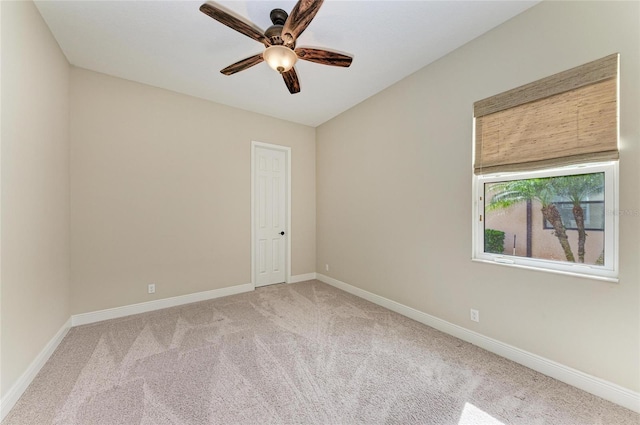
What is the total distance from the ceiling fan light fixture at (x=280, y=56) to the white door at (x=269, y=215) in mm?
2230

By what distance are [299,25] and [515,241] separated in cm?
249

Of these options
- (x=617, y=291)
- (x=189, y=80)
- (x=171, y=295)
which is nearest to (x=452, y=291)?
(x=617, y=291)

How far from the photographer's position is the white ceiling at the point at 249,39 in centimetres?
197

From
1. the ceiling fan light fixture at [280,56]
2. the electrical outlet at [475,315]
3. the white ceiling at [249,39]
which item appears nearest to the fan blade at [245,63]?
the ceiling fan light fixture at [280,56]

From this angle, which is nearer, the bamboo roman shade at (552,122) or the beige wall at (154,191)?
the bamboo roman shade at (552,122)

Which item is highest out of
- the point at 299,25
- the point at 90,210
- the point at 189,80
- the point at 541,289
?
the point at 189,80

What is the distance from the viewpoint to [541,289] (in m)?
1.92

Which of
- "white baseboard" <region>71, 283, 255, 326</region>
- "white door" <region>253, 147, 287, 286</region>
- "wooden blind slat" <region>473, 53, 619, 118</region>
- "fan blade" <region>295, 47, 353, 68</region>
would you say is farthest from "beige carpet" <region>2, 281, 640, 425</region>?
"fan blade" <region>295, 47, 353, 68</region>

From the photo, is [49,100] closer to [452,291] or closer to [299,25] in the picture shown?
[299,25]

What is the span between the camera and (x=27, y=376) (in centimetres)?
179

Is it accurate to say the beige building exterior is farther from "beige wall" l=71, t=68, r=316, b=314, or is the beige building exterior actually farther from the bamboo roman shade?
"beige wall" l=71, t=68, r=316, b=314

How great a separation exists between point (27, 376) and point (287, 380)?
6.20ft

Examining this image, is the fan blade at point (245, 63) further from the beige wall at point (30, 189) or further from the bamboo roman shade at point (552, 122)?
the bamboo roman shade at point (552, 122)

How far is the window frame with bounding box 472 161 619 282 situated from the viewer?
64.9 inches
